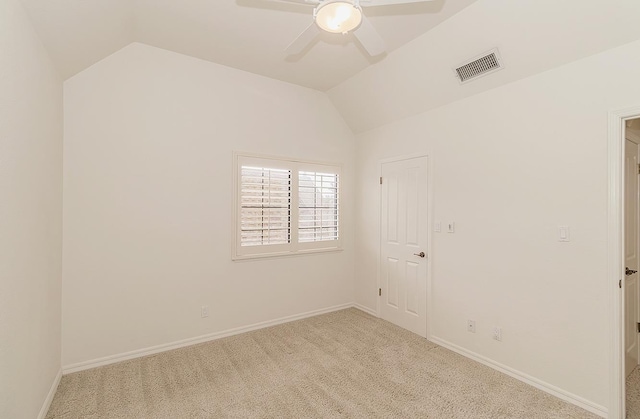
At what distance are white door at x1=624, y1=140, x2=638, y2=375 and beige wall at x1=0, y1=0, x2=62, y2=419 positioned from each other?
4.29m

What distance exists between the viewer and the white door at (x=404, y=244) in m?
3.46

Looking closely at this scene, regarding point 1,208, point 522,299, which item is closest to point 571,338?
point 522,299

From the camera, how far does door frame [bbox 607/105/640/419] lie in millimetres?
2080

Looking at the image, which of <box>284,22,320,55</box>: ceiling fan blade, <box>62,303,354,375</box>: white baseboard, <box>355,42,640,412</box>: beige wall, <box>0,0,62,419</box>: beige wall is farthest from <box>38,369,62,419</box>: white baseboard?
<box>355,42,640,412</box>: beige wall

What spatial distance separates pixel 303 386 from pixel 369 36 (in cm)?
264

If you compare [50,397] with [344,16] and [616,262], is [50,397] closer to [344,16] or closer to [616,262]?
Result: [344,16]

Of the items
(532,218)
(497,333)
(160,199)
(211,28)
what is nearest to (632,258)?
(532,218)

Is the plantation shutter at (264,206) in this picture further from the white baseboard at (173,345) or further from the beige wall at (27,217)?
the beige wall at (27,217)

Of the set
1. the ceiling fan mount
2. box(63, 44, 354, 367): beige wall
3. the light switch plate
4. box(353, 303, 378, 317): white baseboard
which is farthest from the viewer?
box(353, 303, 378, 317): white baseboard

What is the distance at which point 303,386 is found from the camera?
8.10ft

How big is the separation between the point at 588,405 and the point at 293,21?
3839 mm

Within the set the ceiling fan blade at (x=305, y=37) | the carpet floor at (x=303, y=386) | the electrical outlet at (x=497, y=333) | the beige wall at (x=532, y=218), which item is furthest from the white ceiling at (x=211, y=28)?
the electrical outlet at (x=497, y=333)

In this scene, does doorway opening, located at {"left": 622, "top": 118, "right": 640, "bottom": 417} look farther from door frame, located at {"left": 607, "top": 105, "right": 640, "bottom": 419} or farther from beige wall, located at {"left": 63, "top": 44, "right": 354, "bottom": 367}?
beige wall, located at {"left": 63, "top": 44, "right": 354, "bottom": 367}

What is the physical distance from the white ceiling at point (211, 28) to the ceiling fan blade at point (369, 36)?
69 cm
